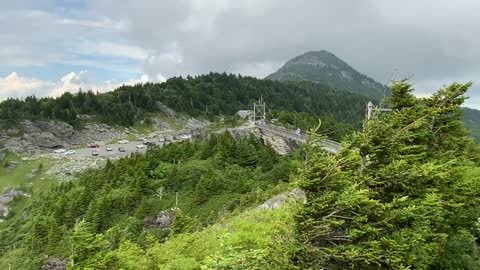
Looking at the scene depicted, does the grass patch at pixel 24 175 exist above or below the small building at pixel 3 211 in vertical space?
above

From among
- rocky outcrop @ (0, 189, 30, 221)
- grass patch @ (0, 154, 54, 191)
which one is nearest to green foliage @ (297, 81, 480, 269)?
rocky outcrop @ (0, 189, 30, 221)

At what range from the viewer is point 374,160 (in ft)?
65.4

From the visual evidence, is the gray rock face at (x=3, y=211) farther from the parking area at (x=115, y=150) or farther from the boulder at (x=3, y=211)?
the parking area at (x=115, y=150)

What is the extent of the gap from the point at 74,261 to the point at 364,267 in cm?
1578

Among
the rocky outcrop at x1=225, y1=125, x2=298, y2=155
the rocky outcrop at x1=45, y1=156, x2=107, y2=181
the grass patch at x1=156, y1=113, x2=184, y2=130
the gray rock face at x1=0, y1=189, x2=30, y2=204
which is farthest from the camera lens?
the grass patch at x1=156, y1=113, x2=184, y2=130

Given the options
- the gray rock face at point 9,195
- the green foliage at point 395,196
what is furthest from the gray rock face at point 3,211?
the green foliage at point 395,196

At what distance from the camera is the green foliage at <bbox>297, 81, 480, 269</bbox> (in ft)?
50.3

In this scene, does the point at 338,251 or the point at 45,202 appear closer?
the point at 338,251

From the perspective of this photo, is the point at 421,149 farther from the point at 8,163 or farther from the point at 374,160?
the point at 8,163

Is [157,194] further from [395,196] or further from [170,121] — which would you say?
[170,121]

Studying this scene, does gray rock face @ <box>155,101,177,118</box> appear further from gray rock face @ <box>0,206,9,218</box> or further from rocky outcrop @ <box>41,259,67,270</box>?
rocky outcrop @ <box>41,259,67,270</box>

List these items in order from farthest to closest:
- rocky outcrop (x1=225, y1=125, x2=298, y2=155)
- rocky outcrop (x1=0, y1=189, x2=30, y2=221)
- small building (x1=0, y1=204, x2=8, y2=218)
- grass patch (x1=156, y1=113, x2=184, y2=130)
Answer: grass patch (x1=156, y1=113, x2=184, y2=130) → rocky outcrop (x1=0, y1=189, x2=30, y2=221) → small building (x1=0, y1=204, x2=8, y2=218) → rocky outcrop (x1=225, y1=125, x2=298, y2=155)

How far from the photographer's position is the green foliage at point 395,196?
15327 mm

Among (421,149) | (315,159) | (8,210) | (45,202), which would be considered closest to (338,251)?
(315,159)
